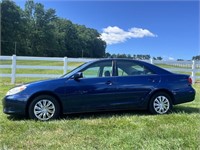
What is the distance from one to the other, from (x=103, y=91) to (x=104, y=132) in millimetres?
1692

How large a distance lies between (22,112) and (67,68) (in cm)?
978

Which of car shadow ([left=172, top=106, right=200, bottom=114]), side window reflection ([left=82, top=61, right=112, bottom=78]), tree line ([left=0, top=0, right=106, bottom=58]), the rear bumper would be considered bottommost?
car shadow ([left=172, top=106, right=200, bottom=114])

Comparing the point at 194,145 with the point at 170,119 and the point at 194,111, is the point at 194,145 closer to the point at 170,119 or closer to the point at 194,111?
the point at 170,119

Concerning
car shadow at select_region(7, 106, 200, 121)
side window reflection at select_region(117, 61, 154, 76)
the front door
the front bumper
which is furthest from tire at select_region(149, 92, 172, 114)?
the front bumper

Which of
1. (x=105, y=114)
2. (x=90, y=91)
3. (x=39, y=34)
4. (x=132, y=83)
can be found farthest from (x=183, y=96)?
(x=39, y=34)

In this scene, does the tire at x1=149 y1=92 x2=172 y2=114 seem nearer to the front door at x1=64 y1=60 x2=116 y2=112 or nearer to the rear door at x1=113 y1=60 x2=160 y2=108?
the rear door at x1=113 y1=60 x2=160 y2=108

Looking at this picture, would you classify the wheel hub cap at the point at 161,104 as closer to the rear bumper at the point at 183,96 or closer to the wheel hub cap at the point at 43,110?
the rear bumper at the point at 183,96

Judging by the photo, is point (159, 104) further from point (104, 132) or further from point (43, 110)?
point (43, 110)

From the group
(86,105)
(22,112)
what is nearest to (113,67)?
(86,105)

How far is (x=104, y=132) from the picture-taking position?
6098 mm

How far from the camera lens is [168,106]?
26.7ft

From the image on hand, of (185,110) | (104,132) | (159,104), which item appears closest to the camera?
(104,132)

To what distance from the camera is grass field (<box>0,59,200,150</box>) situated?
5289mm

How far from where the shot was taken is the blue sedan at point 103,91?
23.9 feet
